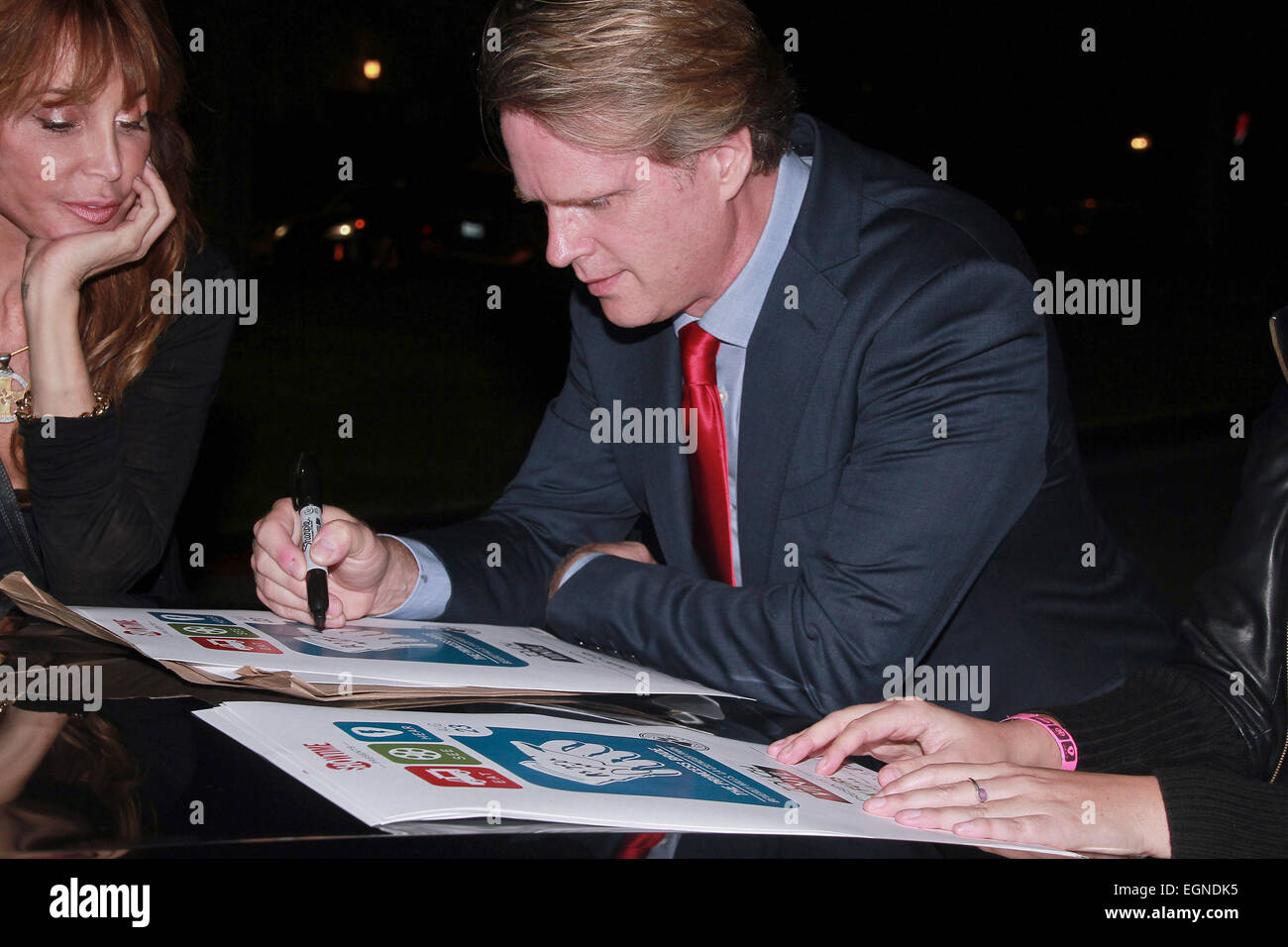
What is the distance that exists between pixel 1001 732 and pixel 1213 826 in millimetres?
253

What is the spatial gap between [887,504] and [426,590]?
67cm

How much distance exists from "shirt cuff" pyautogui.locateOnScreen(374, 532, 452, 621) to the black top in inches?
16.2

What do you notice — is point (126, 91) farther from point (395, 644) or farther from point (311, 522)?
point (395, 644)

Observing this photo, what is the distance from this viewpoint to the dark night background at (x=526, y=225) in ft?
22.3

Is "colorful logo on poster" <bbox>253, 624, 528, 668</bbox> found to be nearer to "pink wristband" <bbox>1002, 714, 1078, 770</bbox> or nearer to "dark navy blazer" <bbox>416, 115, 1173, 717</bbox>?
"dark navy blazer" <bbox>416, 115, 1173, 717</bbox>

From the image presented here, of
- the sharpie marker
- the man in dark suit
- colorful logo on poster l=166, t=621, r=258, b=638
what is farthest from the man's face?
→ colorful logo on poster l=166, t=621, r=258, b=638

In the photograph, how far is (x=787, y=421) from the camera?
6.18 ft

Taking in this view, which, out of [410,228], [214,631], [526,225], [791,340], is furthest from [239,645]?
[410,228]

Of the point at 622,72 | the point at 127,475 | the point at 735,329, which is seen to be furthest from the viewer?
the point at 127,475

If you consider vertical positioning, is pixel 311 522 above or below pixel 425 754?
above

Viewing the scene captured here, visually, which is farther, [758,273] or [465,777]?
[758,273]

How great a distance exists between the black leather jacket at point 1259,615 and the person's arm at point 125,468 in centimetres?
156

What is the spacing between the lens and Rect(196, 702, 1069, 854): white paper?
114 centimetres
